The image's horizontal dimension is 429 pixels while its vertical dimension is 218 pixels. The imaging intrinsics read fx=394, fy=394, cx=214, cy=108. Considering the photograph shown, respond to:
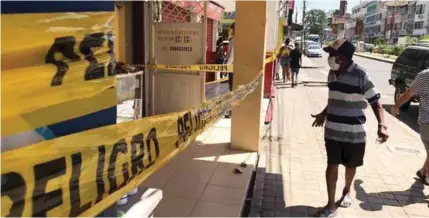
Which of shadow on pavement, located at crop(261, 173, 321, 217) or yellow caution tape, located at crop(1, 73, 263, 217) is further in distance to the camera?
shadow on pavement, located at crop(261, 173, 321, 217)

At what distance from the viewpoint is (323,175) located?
5.45 meters

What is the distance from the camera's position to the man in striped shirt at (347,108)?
3.90 meters

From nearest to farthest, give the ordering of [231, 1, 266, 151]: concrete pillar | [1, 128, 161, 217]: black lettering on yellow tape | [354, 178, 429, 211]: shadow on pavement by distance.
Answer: [1, 128, 161, 217]: black lettering on yellow tape → [354, 178, 429, 211]: shadow on pavement → [231, 1, 266, 151]: concrete pillar

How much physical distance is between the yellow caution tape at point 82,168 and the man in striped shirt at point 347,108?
2.43 metres

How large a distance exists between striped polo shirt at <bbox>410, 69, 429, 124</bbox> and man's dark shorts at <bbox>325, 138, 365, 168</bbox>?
132 centimetres

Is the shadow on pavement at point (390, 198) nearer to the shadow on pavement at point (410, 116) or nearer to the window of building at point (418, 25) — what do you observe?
the shadow on pavement at point (410, 116)

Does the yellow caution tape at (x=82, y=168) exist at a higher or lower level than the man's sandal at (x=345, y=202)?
higher

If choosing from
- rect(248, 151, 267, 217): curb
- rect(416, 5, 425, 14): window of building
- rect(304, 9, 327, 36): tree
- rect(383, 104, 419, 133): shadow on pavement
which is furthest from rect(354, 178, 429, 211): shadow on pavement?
rect(304, 9, 327, 36): tree

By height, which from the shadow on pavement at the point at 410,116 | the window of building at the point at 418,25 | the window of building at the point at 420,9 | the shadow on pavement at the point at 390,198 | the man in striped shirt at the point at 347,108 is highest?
the window of building at the point at 420,9

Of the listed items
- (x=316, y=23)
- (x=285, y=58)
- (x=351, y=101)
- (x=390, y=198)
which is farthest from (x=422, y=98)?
(x=316, y=23)

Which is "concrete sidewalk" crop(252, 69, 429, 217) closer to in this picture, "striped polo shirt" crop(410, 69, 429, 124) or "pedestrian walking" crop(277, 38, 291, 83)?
"striped polo shirt" crop(410, 69, 429, 124)

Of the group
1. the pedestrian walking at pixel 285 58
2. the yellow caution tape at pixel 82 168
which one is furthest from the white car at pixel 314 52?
the yellow caution tape at pixel 82 168

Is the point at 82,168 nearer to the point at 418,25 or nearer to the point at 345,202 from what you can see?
the point at 345,202

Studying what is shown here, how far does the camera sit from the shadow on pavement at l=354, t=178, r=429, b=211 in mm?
4577
